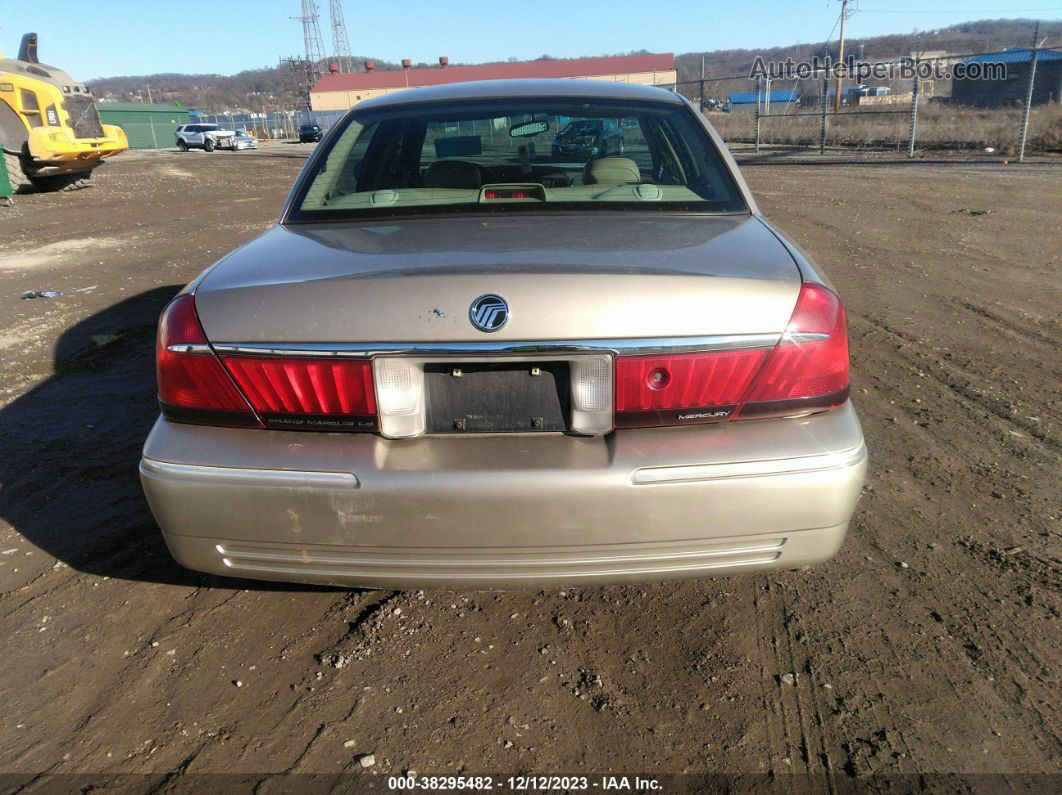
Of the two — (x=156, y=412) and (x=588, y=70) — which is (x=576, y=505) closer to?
(x=156, y=412)

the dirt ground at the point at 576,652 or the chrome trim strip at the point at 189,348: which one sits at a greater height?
the chrome trim strip at the point at 189,348

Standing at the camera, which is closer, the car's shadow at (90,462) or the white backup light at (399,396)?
the white backup light at (399,396)

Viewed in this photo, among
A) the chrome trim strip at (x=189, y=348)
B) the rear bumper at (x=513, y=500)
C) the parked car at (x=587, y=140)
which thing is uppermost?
the parked car at (x=587, y=140)

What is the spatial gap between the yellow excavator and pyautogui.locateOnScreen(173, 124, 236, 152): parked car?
28.4m

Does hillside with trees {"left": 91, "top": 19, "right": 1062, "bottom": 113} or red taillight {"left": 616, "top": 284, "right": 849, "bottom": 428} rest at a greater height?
hillside with trees {"left": 91, "top": 19, "right": 1062, "bottom": 113}

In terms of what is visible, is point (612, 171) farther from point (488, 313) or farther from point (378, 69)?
point (378, 69)

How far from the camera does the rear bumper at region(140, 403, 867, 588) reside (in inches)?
78.4

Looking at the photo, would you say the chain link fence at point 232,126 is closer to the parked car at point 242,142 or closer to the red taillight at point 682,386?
the parked car at point 242,142

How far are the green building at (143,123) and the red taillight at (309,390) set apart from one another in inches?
2224

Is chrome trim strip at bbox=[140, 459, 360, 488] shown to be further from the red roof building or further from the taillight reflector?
the red roof building

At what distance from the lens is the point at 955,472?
3496mm

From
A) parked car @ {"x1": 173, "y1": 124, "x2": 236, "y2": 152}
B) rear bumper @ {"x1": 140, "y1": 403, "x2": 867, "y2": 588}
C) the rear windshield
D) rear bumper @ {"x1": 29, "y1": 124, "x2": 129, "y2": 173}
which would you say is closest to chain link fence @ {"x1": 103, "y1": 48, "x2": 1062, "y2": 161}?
rear bumper @ {"x1": 29, "y1": 124, "x2": 129, "y2": 173}

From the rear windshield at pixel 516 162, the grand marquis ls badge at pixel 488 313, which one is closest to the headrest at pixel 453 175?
the rear windshield at pixel 516 162

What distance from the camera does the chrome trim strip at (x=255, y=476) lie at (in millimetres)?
2010
